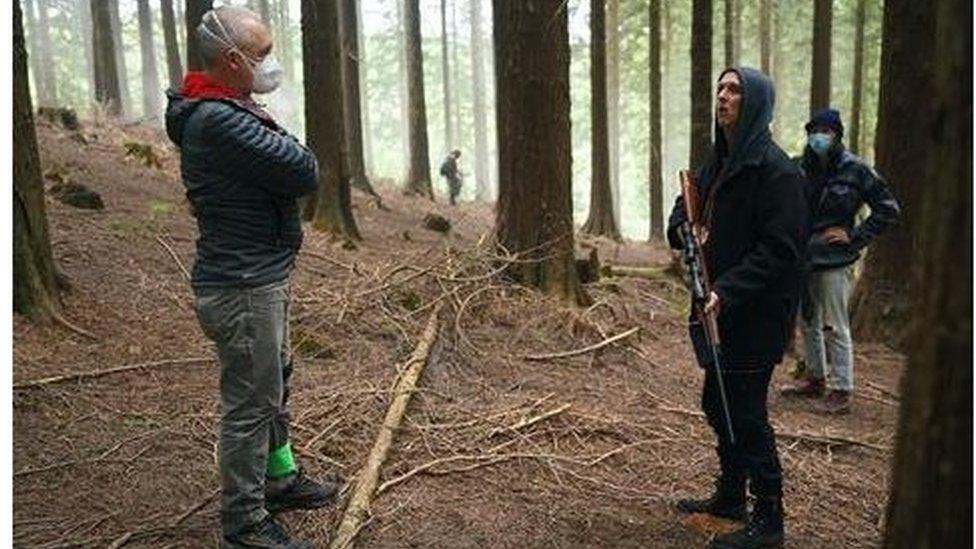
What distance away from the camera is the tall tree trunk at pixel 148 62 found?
96.2 feet

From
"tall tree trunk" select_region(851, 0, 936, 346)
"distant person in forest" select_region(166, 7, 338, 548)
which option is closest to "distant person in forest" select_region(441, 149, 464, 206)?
"tall tree trunk" select_region(851, 0, 936, 346)

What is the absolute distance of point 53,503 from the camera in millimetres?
4234

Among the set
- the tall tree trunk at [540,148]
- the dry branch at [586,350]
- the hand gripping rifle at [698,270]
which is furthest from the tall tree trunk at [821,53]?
the hand gripping rifle at [698,270]

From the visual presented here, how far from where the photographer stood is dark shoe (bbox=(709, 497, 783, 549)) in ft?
12.9

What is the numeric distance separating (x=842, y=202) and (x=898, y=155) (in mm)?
2986

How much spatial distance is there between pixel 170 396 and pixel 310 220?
700 cm

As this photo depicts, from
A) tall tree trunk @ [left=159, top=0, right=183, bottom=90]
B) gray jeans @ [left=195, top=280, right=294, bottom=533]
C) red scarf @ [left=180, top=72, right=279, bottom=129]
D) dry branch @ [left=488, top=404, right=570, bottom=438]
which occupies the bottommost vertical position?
dry branch @ [left=488, top=404, right=570, bottom=438]

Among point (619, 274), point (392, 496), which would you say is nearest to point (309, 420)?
point (392, 496)

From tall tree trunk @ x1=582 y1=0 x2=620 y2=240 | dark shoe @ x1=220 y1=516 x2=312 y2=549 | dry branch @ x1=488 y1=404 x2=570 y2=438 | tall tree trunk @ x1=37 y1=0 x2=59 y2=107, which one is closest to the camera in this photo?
dark shoe @ x1=220 y1=516 x2=312 y2=549

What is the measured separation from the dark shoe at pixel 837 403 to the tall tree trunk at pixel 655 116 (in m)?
11.4

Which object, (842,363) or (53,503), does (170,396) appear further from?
(842,363)

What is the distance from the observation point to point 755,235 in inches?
155

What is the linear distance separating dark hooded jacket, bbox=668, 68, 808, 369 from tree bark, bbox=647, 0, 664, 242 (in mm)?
13368

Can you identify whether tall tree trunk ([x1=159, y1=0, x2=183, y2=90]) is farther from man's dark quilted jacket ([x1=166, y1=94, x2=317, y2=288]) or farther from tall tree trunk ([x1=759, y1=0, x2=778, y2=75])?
man's dark quilted jacket ([x1=166, y1=94, x2=317, y2=288])
